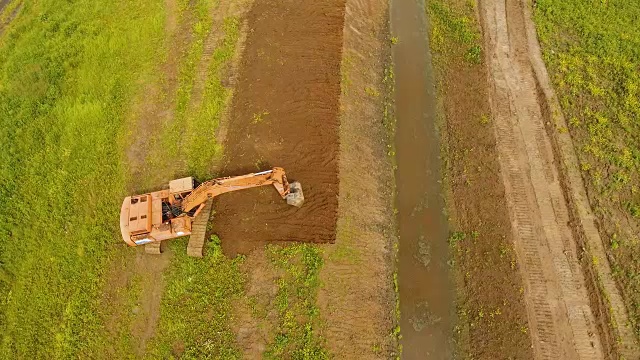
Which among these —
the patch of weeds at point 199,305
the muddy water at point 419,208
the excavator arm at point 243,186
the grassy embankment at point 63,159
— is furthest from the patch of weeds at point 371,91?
the grassy embankment at point 63,159

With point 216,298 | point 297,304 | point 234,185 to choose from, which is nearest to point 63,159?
point 234,185

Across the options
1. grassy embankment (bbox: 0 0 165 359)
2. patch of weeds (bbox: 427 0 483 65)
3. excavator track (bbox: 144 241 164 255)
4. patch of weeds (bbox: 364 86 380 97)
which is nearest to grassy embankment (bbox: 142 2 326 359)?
excavator track (bbox: 144 241 164 255)

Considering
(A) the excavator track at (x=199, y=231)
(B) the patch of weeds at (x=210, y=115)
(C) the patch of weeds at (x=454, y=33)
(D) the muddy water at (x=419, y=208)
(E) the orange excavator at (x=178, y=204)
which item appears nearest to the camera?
(E) the orange excavator at (x=178, y=204)

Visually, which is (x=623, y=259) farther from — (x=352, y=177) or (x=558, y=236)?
(x=352, y=177)

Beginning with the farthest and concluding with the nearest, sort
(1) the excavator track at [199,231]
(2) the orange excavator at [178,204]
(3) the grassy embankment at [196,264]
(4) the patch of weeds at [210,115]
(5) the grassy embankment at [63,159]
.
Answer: (4) the patch of weeds at [210,115] → (1) the excavator track at [199,231] → (5) the grassy embankment at [63,159] → (2) the orange excavator at [178,204] → (3) the grassy embankment at [196,264]

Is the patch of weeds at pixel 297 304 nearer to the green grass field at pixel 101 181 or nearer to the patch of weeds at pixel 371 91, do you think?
the green grass field at pixel 101 181

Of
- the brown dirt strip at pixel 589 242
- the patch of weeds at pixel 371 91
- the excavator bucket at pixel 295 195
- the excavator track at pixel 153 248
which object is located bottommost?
the brown dirt strip at pixel 589 242

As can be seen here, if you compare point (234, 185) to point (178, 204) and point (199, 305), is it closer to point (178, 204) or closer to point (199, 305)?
point (178, 204)
